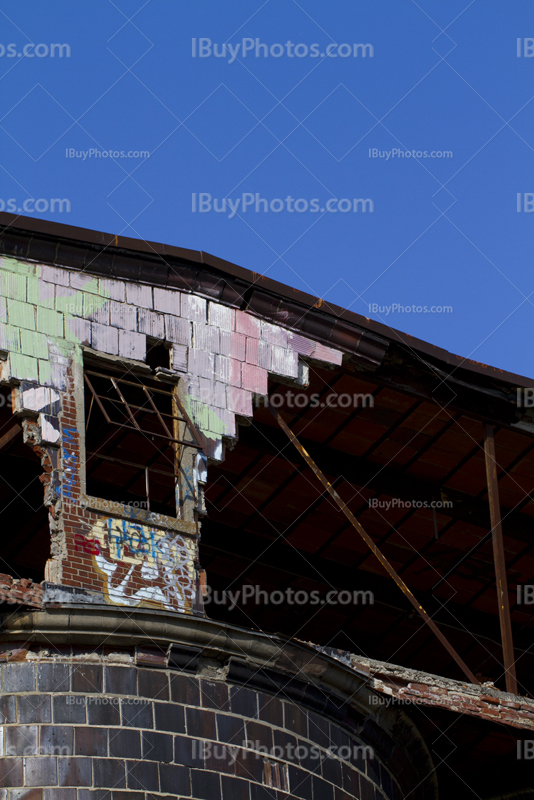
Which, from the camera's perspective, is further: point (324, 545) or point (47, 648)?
Answer: point (324, 545)

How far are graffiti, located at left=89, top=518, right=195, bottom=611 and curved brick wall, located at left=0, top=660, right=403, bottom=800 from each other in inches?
41.0

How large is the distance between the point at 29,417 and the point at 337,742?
5.38 metres

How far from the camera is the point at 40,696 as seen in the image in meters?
14.5

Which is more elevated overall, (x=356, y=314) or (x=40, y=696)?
(x=356, y=314)

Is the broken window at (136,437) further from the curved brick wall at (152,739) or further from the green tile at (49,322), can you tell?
the curved brick wall at (152,739)

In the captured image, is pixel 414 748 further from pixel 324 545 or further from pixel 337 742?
pixel 324 545

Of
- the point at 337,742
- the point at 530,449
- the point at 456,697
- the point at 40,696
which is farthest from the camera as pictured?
the point at 530,449

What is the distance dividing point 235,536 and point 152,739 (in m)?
8.83

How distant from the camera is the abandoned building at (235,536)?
1488cm

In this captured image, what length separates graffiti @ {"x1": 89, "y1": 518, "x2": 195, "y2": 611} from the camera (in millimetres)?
15820

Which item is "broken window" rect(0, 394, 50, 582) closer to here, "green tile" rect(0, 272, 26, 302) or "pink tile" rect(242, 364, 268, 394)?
"green tile" rect(0, 272, 26, 302)

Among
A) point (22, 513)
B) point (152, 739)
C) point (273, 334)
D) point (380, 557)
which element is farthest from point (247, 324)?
point (152, 739)

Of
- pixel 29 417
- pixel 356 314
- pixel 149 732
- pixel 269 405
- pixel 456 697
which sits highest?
pixel 356 314

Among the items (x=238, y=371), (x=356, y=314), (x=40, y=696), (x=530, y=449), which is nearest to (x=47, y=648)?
(x=40, y=696)
